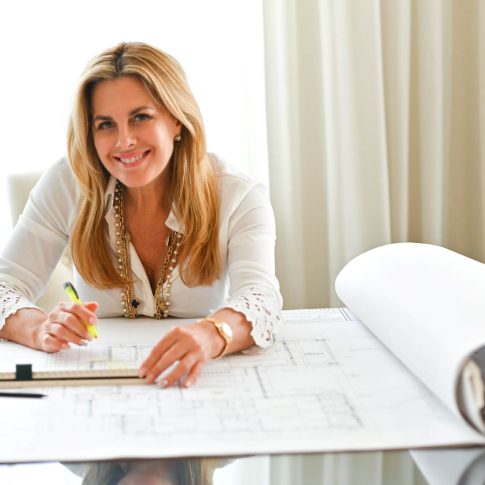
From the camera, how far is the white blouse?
1925mm

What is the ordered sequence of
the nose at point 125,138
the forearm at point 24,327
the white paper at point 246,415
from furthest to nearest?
1. the nose at point 125,138
2. the forearm at point 24,327
3. the white paper at point 246,415

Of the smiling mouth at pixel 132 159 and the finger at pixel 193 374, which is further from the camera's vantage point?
the smiling mouth at pixel 132 159

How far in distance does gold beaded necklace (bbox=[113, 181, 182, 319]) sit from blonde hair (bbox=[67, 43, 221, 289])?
0.07 feet

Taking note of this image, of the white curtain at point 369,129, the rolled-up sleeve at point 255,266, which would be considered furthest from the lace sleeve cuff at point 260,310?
the white curtain at point 369,129

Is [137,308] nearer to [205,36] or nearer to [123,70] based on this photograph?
[123,70]

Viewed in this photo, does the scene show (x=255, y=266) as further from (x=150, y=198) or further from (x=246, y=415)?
(x=246, y=415)

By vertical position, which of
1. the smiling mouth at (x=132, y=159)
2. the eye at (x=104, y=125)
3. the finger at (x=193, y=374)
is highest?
the eye at (x=104, y=125)

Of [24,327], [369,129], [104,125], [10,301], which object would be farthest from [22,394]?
[369,129]

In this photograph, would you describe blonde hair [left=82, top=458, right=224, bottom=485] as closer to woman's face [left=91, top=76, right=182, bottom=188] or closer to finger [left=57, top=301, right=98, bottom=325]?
finger [left=57, top=301, right=98, bottom=325]

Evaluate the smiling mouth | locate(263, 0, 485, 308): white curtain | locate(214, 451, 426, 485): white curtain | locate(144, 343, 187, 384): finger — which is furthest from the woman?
locate(263, 0, 485, 308): white curtain

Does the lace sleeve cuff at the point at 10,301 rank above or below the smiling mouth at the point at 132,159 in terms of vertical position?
below

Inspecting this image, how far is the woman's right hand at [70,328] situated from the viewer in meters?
1.63

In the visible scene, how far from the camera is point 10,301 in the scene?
72.6 inches

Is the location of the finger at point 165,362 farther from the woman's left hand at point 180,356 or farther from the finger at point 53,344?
the finger at point 53,344
